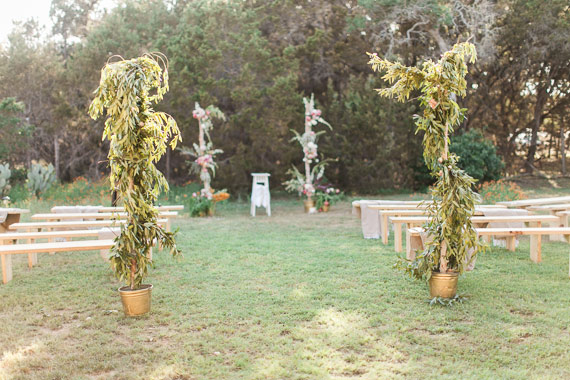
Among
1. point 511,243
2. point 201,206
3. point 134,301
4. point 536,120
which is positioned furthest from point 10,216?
point 536,120

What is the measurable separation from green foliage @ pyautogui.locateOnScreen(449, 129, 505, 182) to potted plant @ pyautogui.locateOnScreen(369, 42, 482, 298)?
925cm

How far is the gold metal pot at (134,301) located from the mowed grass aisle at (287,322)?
0.10 metres

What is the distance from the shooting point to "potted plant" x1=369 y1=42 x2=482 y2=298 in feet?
13.3

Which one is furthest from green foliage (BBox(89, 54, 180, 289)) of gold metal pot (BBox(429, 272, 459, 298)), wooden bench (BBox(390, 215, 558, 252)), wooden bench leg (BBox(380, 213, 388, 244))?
wooden bench leg (BBox(380, 213, 388, 244))

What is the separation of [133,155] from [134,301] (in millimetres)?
1209

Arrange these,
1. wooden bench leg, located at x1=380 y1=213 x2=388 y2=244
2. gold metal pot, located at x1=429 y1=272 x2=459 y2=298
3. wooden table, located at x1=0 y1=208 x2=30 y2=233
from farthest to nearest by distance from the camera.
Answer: wooden bench leg, located at x1=380 y1=213 x2=388 y2=244
wooden table, located at x1=0 y1=208 x2=30 y2=233
gold metal pot, located at x1=429 y1=272 x2=459 y2=298

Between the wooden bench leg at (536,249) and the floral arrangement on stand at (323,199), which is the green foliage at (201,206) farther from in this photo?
the wooden bench leg at (536,249)

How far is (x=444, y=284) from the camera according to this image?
418 centimetres

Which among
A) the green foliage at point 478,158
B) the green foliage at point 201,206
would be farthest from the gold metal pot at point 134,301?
the green foliage at point 478,158

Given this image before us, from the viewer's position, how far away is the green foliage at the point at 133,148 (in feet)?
12.4

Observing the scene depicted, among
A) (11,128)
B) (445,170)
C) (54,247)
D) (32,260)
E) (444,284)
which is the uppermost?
(11,128)

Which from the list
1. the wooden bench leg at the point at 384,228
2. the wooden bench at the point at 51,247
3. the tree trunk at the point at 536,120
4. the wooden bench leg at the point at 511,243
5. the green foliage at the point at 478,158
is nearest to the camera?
the wooden bench at the point at 51,247

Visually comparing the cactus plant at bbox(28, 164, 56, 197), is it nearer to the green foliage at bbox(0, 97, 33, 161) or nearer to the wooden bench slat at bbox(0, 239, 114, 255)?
the green foliage at bbox(0, 97, 33, 161)

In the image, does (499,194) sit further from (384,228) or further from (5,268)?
(5,268)
